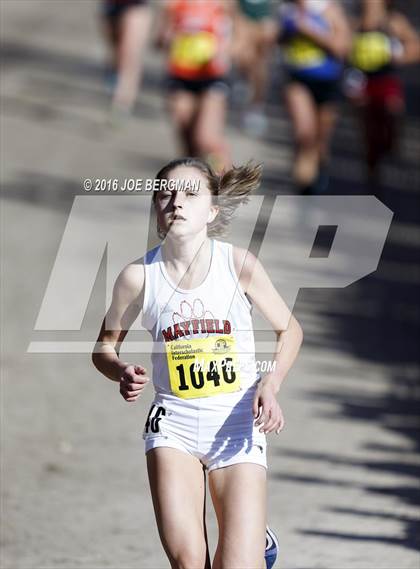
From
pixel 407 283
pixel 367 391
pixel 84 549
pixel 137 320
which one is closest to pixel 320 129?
pixel 407 283

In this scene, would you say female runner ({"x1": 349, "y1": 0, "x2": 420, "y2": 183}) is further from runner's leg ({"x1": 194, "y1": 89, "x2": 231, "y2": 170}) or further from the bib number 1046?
the bib number 1046

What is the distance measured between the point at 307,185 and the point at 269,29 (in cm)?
531

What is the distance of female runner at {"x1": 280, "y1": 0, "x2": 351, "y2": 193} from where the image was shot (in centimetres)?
1198

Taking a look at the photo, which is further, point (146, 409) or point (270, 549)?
point (146, 409)

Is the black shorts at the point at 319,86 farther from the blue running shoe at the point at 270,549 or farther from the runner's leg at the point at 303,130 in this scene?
the blue running shoe at the point at 270,549

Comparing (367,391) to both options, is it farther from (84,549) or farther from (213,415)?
(213,415)

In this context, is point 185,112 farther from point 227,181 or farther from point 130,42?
point 227,181

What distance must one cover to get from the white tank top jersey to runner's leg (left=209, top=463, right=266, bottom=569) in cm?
22

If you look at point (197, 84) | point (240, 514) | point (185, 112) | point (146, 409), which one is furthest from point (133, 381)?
point (197, 84)

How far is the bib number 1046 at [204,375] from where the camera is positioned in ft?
14.6

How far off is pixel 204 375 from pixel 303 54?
25.9 ft

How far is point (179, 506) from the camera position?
4414mm

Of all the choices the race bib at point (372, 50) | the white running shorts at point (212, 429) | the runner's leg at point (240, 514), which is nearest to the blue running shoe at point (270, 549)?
the runner's leg at point (240, 514)

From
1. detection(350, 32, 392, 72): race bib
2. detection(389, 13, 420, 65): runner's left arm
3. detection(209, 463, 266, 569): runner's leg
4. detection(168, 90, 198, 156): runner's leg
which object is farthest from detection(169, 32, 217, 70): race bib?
detection(209, 463, 266, 569): runner's leg
